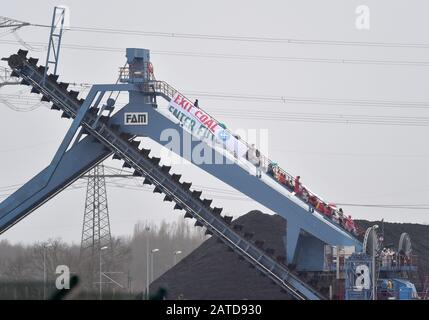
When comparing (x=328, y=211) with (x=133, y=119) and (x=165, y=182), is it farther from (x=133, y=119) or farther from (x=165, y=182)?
(x=133, y=119)

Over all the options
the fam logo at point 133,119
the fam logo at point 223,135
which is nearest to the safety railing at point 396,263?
the fam logo at point 223,135

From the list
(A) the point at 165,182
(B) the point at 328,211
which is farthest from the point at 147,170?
(B) the point at 328,211

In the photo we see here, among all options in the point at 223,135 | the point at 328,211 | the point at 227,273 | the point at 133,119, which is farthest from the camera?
the point at 227,273

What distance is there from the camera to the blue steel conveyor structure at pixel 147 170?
188 feet

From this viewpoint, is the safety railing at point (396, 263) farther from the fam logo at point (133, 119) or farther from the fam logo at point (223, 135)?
the fam logo at point (133, 119)

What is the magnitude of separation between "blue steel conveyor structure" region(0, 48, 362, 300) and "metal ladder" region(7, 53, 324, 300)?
0.17 ft

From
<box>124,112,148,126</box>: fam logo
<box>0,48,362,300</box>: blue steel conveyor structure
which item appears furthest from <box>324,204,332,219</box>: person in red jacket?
<box>124,112,148,126</box>: fam logo

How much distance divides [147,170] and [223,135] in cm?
460

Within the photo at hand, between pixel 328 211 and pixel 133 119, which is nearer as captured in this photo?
pixel 133 119

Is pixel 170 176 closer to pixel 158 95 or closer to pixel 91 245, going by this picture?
pixel 158 95

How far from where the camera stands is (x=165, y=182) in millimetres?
56906

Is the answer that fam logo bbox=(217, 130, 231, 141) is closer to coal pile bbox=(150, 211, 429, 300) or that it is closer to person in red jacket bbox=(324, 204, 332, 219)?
coal pile bbox=(150, 211, 429, 300)

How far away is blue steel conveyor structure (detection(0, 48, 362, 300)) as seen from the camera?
57219 mm
